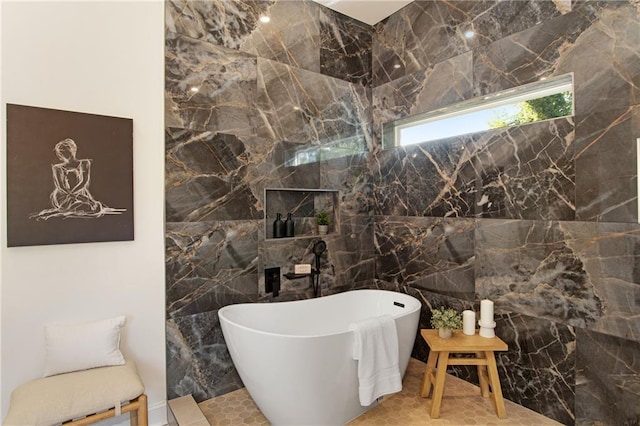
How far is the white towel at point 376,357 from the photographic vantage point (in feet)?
6.28

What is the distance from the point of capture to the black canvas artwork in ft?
5.84

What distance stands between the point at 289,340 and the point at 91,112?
6.05 ft

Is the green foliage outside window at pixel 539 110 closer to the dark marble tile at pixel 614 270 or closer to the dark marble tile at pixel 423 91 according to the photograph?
the dark marble tile at pixel 423 91

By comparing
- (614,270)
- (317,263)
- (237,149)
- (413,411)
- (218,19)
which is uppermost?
(218,19)

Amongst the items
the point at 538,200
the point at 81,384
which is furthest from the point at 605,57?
the point at 81,384

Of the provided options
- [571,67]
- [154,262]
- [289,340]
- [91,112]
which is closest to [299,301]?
[289,340]

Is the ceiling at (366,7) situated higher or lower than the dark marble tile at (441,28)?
higher

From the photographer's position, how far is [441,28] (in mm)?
2766

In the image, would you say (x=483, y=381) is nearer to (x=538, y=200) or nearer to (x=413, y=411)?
(x=413, y=411)

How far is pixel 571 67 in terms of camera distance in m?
2.05

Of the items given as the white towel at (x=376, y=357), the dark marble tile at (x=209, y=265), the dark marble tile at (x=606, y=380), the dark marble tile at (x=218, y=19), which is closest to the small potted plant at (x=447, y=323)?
the white towel at (x=376, y=357)

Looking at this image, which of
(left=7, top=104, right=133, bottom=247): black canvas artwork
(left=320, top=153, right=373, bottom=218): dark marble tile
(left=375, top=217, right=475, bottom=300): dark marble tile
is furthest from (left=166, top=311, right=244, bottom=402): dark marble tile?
(left=375, top=217, right=475, bottom=300): dark marble tile

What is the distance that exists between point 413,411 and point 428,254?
124 cm

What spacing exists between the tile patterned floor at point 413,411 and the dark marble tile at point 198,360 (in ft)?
0.33
